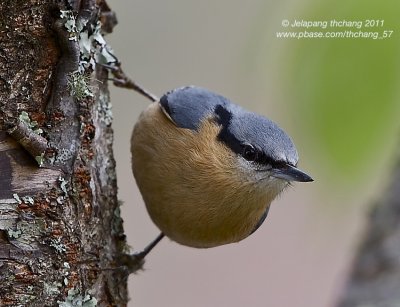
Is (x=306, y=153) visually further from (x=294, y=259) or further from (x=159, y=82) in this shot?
(x=294, y=259)

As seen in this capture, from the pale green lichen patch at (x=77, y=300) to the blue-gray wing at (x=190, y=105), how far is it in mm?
824

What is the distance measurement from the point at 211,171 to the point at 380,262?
86cm

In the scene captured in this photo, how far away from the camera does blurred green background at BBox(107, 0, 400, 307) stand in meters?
1.96

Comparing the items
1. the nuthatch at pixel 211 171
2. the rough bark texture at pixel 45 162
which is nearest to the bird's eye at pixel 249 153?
the nuthatch at pixel 211 171

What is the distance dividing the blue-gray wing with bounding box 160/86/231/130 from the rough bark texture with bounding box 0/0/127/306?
0.57m

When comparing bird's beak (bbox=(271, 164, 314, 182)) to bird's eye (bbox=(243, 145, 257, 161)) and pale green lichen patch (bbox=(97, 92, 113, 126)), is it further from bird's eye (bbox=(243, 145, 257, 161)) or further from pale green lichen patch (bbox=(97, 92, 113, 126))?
pale green lichen patch (bbox=(97, 92, 113, 126))

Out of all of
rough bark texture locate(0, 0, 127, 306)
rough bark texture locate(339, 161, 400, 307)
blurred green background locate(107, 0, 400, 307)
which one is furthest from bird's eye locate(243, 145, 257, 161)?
rough bark texture locate(339, 161, 400, 307)

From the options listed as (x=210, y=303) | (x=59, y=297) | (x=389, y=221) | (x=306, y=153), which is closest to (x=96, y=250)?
(x=59, y=297)

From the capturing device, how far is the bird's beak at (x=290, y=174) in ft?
7.80

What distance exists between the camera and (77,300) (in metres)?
1.99

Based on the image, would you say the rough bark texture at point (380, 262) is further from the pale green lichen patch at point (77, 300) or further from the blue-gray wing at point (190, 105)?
the pale green lichen patch at point (77, 300)

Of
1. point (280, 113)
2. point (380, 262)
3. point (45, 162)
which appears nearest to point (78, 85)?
point (45, 162)

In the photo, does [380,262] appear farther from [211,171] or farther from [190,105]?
[190,105]

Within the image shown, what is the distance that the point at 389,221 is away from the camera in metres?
2.95
